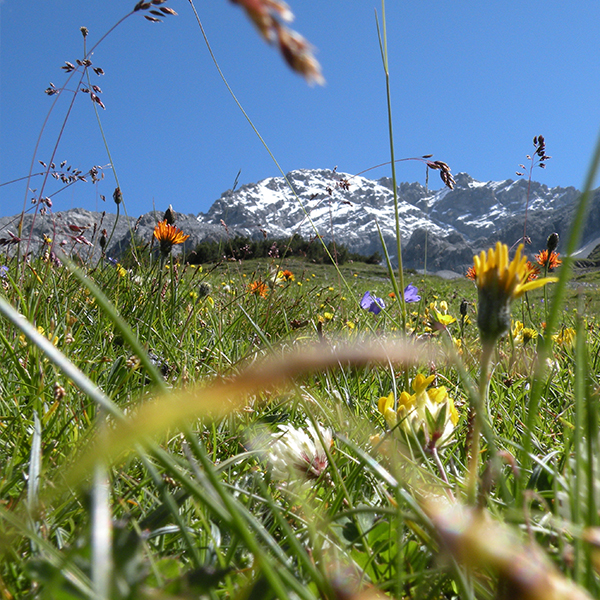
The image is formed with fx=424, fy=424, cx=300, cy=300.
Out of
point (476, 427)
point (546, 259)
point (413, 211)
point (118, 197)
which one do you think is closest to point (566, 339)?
point (546, 259)

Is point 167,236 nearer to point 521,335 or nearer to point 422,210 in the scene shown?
point 521,335

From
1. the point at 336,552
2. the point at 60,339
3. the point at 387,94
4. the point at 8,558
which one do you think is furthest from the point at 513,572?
the point at 60,339

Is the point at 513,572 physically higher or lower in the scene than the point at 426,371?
higher

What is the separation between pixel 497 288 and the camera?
471 mm

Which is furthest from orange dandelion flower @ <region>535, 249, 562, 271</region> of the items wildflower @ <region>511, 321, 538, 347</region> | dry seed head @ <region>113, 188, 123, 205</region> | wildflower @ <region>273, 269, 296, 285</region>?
dry seed head @ <region>113, 188, 123, 205</region>

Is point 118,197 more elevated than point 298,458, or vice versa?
point 118,197

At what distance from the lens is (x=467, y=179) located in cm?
15350

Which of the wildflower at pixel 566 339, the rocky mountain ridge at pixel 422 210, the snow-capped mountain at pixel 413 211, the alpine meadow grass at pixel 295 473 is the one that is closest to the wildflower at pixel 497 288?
the alpine meadow grass at pixel 295 473

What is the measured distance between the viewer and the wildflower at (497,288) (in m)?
0.46

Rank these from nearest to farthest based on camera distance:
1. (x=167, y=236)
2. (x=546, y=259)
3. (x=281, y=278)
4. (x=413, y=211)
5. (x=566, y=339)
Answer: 1. (x=566, y=339)
2. (x=167, y=236)
3. (x=546, y=259)
4. (x=281, y=278)
5. (x=413, y=211)

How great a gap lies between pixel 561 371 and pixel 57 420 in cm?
164

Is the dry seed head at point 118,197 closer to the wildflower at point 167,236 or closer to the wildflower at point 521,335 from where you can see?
the wildflower at point 167,236

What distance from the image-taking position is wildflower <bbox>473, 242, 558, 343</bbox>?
0.46 metres

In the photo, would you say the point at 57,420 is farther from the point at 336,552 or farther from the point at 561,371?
the point at 561,371
